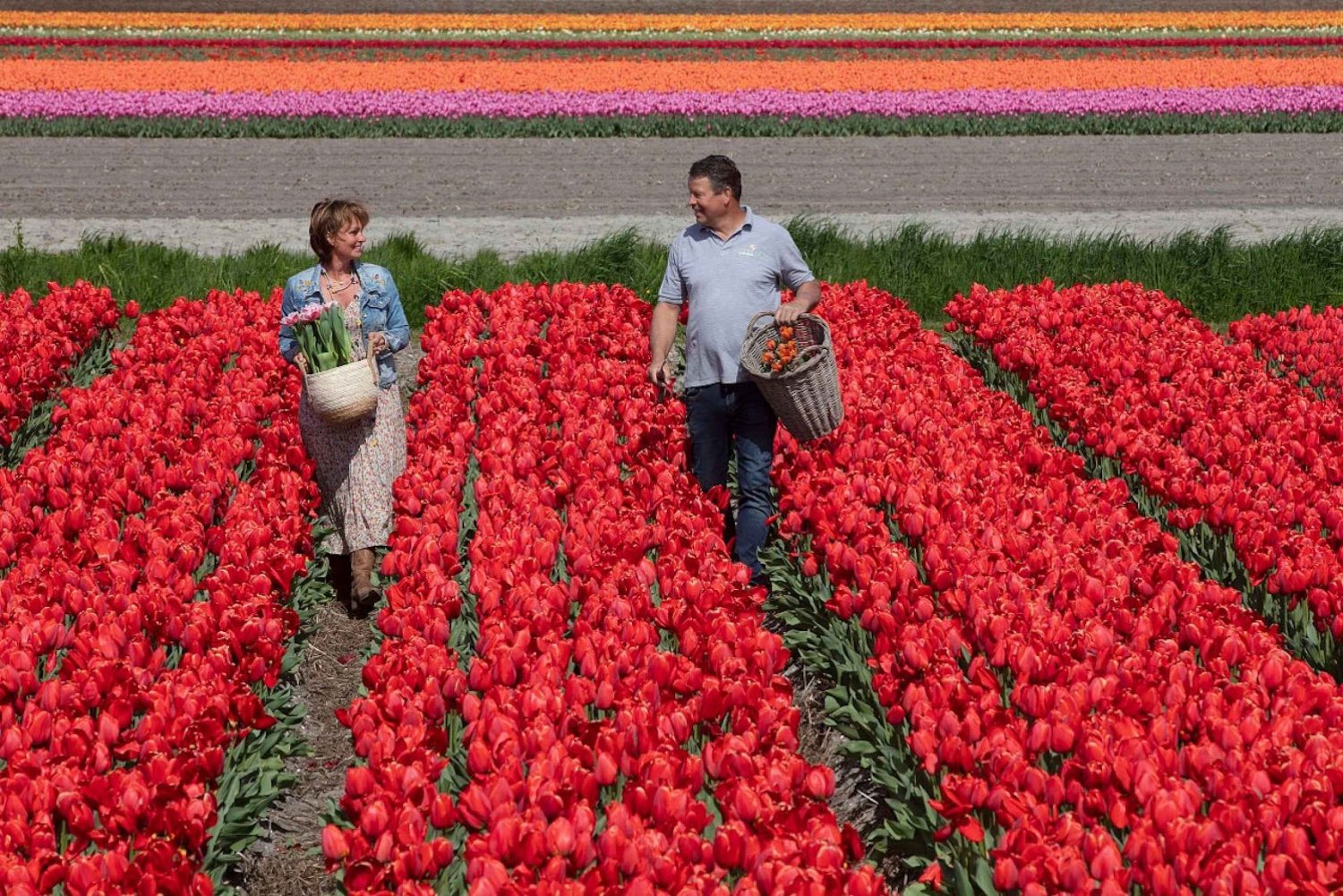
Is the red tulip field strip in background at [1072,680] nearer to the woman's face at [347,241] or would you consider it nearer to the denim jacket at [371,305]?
the denim jacket at [371,305]

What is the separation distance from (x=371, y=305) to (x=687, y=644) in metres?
2.43

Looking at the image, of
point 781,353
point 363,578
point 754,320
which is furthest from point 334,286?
point 781,353

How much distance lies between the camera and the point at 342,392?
5754mm

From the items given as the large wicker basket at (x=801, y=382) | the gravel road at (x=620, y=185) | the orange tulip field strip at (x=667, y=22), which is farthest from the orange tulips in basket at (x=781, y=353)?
the orange tulip field strip at (x=667, y=22)

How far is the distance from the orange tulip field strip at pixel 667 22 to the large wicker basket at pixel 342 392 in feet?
103

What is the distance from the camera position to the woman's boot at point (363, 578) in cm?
613

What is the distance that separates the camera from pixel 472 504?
623 cm

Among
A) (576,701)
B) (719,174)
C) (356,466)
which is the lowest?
(576,701)

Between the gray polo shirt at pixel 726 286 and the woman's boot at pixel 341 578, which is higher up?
the gray polo shirt at pixel 726 286

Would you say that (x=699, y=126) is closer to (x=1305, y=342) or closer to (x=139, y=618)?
(x=1305, y=342)

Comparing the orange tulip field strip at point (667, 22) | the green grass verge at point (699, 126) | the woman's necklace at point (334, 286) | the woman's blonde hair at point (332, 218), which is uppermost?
the orange tulip field strip at point (667, 22)

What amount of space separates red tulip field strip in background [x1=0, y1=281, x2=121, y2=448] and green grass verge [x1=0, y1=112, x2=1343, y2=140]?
1277 centimetres

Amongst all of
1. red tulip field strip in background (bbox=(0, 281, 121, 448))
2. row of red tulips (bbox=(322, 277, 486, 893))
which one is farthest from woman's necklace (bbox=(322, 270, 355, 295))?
red tulip field strip in background (bbox=(0, 281, 121, 448))

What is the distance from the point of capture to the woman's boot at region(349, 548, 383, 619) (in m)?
6.13
